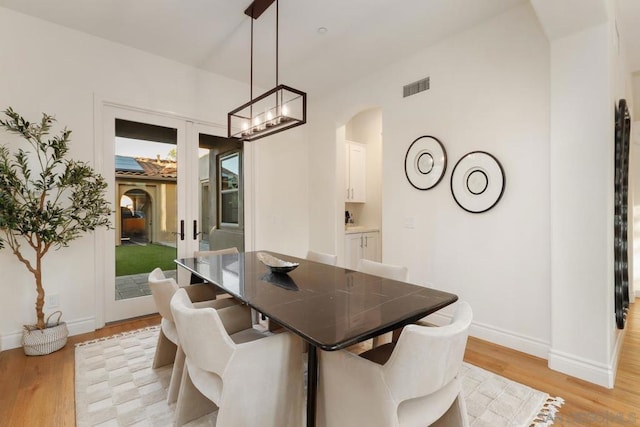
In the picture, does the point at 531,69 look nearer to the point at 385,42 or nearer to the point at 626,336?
the point at 385,42

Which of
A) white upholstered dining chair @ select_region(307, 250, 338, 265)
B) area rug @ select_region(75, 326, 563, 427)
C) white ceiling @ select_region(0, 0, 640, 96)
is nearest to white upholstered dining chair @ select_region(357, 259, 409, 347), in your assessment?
white upholstered dining chair @ select_region(307, 250, 338, 265)

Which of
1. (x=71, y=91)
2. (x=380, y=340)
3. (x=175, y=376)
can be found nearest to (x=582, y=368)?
(x=380, y=340)

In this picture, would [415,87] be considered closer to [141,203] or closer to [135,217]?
[141,203]

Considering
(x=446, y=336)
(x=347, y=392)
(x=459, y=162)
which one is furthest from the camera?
(x=459, y=162)

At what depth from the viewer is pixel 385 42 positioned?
3236 mm

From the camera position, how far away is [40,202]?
2645mm

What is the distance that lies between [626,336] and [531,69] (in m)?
2.74

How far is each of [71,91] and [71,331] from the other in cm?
242

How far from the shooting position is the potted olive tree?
2.53m

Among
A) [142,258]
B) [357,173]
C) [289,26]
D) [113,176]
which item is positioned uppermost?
[289,26]

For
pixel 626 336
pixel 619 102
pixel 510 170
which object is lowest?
pixel 626 336

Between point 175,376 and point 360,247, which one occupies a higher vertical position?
point 360,247

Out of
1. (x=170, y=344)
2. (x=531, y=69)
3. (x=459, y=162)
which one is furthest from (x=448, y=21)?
(x=170, y=344)

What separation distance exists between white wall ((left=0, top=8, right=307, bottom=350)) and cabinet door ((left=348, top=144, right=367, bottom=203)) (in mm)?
2380
